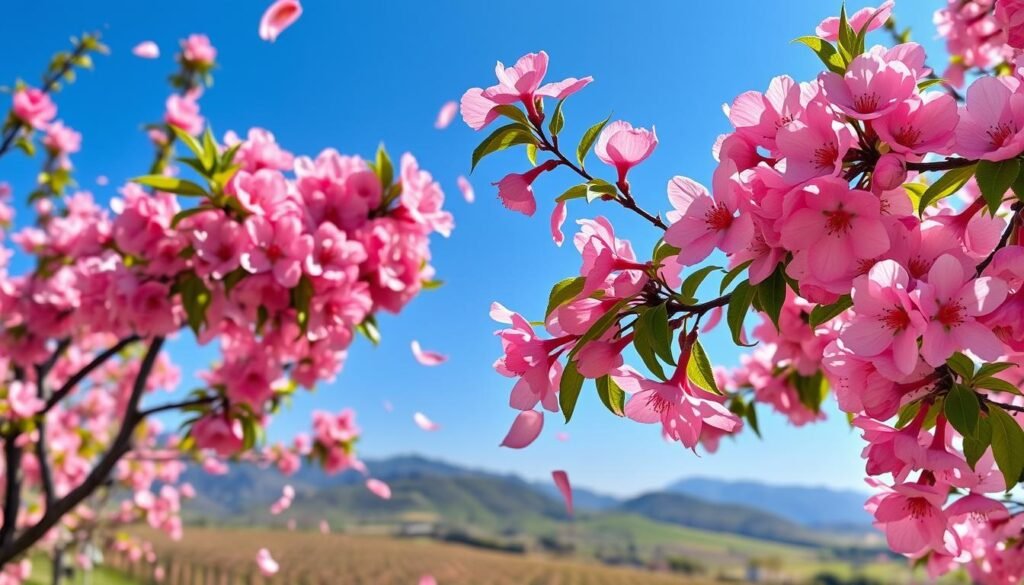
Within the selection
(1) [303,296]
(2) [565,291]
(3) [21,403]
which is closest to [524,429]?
(2) [565,291]

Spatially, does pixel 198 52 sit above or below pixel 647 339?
above

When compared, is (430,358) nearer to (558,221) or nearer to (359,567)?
(558,221)

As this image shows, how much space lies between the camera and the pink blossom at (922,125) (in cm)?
72

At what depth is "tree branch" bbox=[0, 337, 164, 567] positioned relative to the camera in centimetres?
232

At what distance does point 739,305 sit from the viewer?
819 mm

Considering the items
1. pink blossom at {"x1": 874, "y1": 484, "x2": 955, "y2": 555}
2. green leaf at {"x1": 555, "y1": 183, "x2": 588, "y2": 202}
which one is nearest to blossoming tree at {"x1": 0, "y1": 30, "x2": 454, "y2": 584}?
green leaf at {"x1": 555, "y1": 183, "x2": 588, "y2": 202}

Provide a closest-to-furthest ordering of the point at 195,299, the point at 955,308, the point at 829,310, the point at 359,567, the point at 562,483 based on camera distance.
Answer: the point at 955,308, the point at 829,310, the point at 562,483, the point at 195,299, the point at 359,567

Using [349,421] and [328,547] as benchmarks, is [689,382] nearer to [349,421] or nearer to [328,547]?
[349,421]

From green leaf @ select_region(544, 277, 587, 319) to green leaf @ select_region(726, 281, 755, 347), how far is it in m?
0.18

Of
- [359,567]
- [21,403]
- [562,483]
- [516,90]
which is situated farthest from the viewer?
[359,567]

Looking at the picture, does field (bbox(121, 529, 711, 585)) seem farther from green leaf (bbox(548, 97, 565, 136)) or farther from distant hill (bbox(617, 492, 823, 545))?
distant hill (bbox(617, 492, 823, 545))

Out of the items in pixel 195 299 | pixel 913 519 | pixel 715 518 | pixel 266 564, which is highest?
pixel 195 299

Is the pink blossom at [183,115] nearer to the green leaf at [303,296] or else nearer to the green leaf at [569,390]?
the green leaf at [303,296]

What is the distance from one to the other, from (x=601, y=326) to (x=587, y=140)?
274 millimetres
